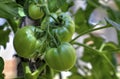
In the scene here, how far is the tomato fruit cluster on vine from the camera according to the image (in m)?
0.39

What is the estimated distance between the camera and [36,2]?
0.44 meters

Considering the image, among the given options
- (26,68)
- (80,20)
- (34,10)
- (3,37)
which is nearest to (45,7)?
(34,10)

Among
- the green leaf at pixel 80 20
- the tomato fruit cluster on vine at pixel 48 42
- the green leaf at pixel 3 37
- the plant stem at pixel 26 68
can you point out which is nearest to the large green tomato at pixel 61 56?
the tomato fruit cluster on vine at pixel 48 42

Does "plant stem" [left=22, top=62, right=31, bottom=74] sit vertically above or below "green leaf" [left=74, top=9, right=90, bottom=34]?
above

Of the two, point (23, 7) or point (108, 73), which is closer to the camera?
point (23, 7)

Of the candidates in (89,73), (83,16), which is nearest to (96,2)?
(83,16)

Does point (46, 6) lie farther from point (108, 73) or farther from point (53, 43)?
point (108, 73)

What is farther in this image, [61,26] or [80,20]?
[80,20]

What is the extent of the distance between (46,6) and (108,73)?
1.53 ft

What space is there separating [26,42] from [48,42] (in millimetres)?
31

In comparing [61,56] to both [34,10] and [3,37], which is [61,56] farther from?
[3,37]

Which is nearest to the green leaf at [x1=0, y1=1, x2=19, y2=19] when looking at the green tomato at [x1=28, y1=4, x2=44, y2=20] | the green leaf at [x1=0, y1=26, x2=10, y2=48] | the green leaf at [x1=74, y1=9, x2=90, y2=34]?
the green tomato at [x1=28, y1=4, x2=44, y2=20]

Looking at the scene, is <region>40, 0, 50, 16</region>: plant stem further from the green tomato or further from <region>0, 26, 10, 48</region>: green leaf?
<region>0, 26, 10, 48</region>: green leaf

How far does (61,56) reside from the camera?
39 cm
